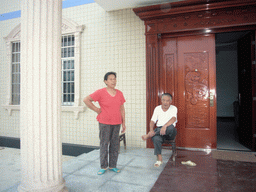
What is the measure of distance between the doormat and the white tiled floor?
2.86 ft

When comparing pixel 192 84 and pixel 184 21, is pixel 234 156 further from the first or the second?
pixel 184 21

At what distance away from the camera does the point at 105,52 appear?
4531 millimetres

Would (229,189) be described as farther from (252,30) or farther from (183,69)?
(252,30)

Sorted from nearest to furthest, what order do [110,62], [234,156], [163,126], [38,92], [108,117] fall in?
[38,92], [108,117], [163,126], [234,156], [110,62]

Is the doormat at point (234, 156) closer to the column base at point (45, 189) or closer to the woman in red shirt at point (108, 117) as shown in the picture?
the woman in red shirt at point (108, 117)

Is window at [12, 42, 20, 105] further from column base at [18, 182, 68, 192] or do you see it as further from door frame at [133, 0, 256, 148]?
column base at [18, 182, 68, 192]

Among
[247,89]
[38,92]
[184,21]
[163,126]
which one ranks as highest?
[184,21]

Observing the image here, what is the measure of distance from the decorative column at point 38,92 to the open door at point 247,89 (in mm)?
3610

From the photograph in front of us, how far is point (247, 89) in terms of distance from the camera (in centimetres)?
395

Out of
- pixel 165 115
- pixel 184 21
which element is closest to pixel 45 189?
pixel 165 115

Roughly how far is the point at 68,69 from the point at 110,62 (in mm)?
1291

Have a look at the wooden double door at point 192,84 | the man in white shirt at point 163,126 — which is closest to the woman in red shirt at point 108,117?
the man in white shirt at point 163,126

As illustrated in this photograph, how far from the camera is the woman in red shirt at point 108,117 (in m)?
2.59

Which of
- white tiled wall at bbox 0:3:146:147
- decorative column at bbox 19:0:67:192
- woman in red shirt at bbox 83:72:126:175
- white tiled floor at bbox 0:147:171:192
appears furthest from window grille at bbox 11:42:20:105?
decorative column at bbox 19:0:67:192
